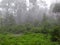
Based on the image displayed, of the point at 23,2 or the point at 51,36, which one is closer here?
the point at 51,36

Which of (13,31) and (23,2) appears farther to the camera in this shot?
(23,2)

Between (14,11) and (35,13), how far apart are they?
2468 mm

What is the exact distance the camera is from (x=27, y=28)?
41.7ft

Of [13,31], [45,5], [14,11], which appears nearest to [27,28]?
[13,31]

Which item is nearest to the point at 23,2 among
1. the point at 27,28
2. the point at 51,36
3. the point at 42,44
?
the point at 27,28

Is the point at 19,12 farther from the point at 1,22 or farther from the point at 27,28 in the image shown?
the point at 27,28

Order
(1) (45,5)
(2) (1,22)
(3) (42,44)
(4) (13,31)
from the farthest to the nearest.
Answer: (1) (45,5)
(2) (1,22)
(4) (13,31)
(3) (42,44)

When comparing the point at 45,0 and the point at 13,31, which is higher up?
the point at 45,0

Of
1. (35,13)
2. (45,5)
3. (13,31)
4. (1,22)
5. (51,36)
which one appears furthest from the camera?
(45,5)

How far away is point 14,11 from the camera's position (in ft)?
65.9

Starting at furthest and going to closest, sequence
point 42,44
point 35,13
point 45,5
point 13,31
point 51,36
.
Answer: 1. point 45,5
2. point 35,13
3. point 13,31
4. point 51,36
5. point 42,44

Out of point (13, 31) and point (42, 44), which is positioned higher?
point (42, 44)

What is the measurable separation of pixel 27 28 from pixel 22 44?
6.51 m

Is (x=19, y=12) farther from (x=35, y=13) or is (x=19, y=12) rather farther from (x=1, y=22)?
(x=1, y=22)
